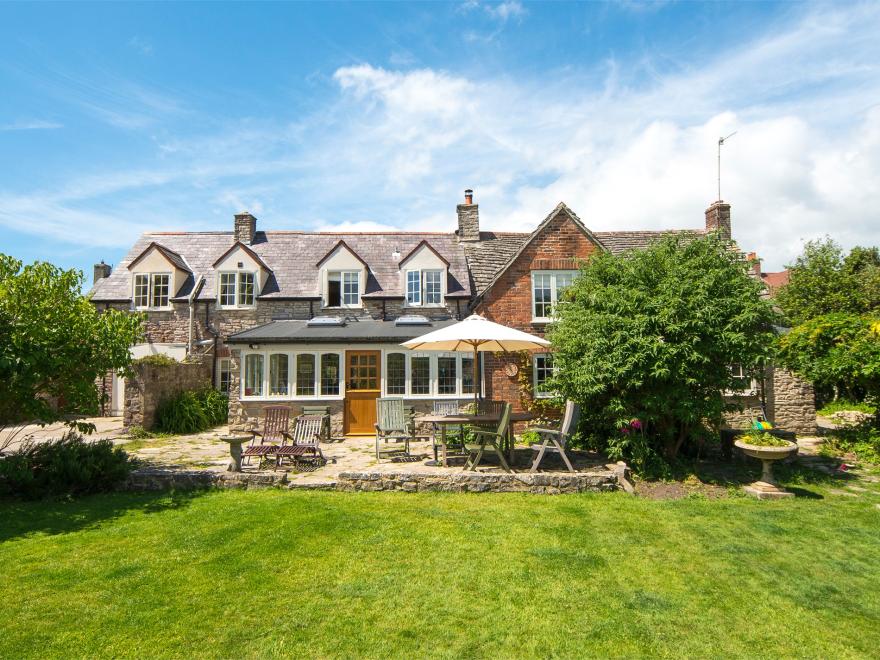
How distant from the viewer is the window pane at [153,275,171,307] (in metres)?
20.6

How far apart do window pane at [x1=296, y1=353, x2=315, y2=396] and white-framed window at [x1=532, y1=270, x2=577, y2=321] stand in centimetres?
758

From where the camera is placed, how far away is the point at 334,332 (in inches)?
651

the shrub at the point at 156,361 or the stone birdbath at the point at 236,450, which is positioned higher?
the shrub at the point at 156,361

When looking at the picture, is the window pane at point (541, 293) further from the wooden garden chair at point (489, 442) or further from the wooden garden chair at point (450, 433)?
the wooden garden chair at point (489, 442)

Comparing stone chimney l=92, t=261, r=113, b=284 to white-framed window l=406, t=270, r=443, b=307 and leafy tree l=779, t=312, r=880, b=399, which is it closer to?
white-framed window l=406, t=270, r=443, b=307

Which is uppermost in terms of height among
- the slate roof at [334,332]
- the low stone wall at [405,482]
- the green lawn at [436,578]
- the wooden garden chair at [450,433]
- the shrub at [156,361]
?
the slate roof at [334,332]

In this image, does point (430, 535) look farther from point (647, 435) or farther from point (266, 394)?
point (266, 394)

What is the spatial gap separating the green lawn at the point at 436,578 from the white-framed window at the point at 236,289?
42.0ft

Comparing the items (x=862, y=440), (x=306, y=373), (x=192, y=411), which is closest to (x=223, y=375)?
(x=192, y=411)

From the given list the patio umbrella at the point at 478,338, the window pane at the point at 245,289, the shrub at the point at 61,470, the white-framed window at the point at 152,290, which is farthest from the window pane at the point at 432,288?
the shrub at the point at 61,470

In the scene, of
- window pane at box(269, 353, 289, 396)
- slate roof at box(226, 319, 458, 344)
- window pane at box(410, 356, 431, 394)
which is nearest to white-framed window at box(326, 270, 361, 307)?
slate roof at box(226, 319, 458, 344)

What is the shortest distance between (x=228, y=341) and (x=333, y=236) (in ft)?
28.7

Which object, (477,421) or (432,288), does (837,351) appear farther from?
(432,288)

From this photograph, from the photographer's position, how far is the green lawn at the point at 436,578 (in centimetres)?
424
